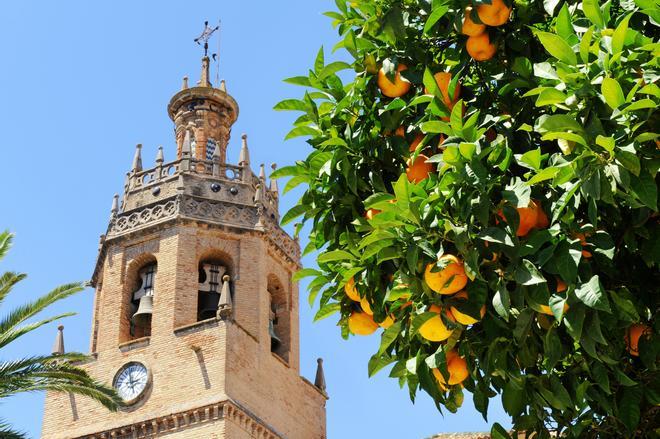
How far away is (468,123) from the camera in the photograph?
19.3 feet

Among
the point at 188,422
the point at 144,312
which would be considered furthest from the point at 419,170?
the point at 144,312

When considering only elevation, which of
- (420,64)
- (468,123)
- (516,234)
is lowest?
(516,234)

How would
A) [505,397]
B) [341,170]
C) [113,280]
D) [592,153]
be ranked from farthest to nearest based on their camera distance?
[113,280], [341,170], [505,397], [592,153]

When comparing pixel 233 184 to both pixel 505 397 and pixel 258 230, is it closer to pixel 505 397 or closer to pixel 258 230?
pixel 258 230

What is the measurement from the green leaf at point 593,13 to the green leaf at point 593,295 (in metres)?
1.29

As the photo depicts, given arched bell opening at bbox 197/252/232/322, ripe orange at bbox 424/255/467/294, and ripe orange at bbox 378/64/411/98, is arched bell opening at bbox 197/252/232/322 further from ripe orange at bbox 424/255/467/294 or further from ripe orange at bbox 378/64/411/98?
ripe orange at bbox 424/255/467/294

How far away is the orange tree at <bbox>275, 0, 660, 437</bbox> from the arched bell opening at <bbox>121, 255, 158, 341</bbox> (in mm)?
28357

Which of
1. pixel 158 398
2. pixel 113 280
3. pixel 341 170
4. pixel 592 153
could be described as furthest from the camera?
pixel 113 280

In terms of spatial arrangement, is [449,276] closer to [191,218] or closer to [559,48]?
[559,48]

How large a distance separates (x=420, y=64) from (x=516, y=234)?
5.11 ft

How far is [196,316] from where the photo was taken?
33938mm

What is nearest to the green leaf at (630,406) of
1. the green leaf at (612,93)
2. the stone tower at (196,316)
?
the green leaf at (612,93)

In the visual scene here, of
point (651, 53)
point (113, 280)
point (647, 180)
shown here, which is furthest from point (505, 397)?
point (113, 280)

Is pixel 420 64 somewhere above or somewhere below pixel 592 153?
above
